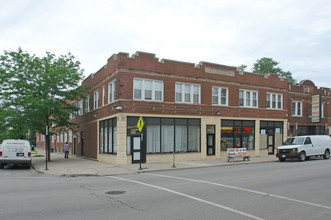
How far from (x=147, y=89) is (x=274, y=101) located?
47.6 feet

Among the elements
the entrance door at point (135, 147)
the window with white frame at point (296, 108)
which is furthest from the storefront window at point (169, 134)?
the window with white frame at point (296, 108)

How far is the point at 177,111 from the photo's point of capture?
23.8 meters

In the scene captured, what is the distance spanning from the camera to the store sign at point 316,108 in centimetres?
3344

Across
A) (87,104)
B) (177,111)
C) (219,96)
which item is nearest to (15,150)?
(87,104)

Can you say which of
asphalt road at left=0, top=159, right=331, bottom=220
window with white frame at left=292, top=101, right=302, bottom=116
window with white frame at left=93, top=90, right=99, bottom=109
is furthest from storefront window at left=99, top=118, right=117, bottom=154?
window with white frame at left=292, top=101, right=302, bottom=116

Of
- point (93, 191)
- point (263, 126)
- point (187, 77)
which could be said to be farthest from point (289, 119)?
point (93, 191)

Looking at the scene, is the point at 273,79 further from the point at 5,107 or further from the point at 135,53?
the point at 5,107

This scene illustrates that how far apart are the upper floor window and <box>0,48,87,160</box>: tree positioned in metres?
18.5

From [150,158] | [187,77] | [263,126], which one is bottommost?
[150,158]

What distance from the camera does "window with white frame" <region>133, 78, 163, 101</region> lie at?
2233cm

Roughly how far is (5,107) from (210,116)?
1672 cm

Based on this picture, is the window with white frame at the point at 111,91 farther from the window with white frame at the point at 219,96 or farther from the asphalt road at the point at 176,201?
the asphalt road at the point at 176,201

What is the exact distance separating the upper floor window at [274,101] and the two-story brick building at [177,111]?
0.10 metres

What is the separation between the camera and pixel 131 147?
71.8ft
